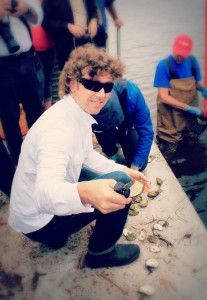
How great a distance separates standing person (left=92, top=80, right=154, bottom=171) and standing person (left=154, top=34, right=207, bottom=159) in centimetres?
105

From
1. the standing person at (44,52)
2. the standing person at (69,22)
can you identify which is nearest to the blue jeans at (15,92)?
the standing person at (44,52)

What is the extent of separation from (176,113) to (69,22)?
72.0 inches

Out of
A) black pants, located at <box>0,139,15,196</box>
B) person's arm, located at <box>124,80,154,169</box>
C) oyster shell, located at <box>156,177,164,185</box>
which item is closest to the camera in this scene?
black pants, located at <box>0,139,15,196</box>

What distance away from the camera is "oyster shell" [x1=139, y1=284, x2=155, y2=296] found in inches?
70.7

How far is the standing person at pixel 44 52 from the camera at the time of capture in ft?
9.92

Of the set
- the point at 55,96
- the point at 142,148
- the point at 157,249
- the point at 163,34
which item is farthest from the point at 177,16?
the point at 157,249

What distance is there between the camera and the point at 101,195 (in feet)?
3.83

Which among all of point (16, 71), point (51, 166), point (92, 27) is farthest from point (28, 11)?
point (51, 166)

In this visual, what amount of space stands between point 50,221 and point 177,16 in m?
9.90

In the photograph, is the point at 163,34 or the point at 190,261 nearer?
the point at 190,261

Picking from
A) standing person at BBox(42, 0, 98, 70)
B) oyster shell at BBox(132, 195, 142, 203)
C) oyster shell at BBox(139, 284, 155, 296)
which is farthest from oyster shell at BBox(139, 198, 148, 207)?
standing person at BBox(42, 0, 98, 70)

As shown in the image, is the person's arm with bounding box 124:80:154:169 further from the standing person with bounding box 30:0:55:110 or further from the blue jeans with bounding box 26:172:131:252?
the standing person with bounding box 30:0:55:110

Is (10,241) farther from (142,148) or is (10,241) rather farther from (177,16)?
(177,16)

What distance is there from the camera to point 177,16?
9.57 meters
